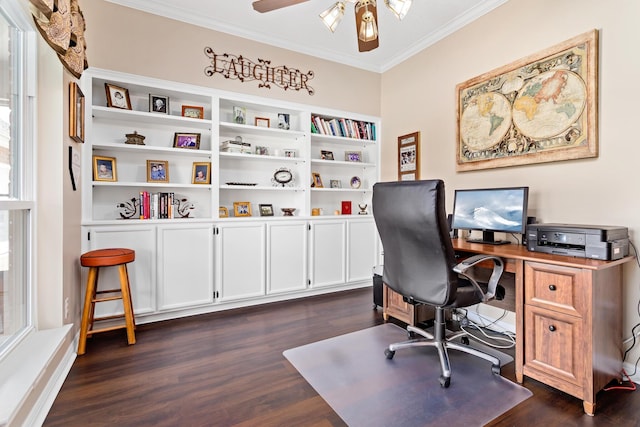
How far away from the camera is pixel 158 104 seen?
282 cm

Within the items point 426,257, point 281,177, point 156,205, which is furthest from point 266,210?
point 426,257

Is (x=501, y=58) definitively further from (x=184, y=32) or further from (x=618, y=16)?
(x=184, y=32)

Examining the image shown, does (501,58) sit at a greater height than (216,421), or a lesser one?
greater

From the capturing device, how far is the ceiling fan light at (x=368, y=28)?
1.80 m

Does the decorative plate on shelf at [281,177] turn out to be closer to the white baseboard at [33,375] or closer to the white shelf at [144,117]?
the white shelf at [144,117]

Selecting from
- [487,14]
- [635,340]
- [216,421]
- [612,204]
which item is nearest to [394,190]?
[612,204]

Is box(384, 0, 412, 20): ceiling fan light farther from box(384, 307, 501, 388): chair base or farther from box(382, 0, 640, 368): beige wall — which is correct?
box(384, 307, 501, 388): chair base

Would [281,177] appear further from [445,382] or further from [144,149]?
[445,382]

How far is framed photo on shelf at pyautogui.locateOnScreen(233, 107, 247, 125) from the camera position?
3135mm

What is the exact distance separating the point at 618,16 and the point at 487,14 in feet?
3.26

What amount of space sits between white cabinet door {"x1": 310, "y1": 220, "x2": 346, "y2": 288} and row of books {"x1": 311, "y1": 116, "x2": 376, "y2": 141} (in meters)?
1.07

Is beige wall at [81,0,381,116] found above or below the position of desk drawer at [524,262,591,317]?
above

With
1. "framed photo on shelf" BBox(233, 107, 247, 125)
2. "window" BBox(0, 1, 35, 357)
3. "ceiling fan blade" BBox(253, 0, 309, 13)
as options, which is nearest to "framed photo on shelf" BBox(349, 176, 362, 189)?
"framed photo on shelf" BBox(233, 107, 247, 125)

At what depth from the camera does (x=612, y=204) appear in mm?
1893
